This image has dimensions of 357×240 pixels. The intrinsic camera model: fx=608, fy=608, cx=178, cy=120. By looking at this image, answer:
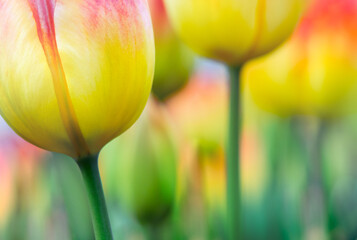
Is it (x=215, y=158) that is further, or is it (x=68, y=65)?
(x=215, y=158)

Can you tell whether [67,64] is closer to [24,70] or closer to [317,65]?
[24,70]

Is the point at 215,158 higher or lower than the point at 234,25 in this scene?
lower

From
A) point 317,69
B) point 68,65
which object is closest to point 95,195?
point 68,65

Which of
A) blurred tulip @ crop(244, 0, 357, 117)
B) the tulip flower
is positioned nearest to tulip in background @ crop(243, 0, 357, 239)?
blurred tulip @ crop(244, 0, 357, 117)

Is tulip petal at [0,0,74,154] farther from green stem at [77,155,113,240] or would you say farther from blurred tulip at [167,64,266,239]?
blurred tulip at [167,64,266,239]

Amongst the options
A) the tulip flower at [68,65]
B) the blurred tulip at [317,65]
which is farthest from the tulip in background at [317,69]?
the tulip flower at [68,65]

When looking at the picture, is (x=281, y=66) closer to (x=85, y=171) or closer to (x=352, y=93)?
(x=352, y=93)
